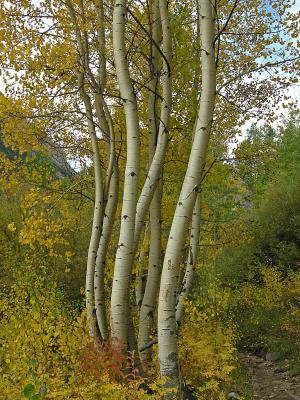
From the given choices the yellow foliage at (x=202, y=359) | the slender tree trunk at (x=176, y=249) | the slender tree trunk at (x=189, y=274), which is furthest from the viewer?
the slender tree trunk at (x=189, y=274)

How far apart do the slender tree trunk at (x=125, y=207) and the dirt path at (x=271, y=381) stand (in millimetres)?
4000

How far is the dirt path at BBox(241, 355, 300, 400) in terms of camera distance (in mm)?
7451

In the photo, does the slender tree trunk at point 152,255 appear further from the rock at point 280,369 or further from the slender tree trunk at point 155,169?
the rock at point 280,369

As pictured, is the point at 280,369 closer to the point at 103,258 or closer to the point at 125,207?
the point at 103,258

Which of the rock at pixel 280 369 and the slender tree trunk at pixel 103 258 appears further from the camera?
the rock at pixel 280 369

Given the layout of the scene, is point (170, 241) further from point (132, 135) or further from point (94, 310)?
point (94, 310)

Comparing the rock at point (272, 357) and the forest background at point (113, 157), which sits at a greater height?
the forest background at point (113, 157)

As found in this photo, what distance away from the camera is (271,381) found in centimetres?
899

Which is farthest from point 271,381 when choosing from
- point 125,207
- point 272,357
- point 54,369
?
point 125,207

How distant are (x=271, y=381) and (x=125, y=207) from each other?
644 cm

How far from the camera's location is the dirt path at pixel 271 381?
745cm

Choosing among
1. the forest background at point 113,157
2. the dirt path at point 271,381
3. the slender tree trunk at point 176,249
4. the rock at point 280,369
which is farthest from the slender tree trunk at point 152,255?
the rock at point 280,369

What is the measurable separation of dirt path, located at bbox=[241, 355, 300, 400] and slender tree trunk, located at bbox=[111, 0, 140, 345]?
13.1 ft

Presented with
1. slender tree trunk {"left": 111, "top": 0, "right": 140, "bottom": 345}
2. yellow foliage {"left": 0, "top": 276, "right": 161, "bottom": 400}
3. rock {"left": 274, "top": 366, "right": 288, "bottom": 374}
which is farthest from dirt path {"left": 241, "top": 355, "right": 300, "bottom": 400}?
slender tree trunk {"left": 111, "top": 0, "right": 140, "bottom": 345}
